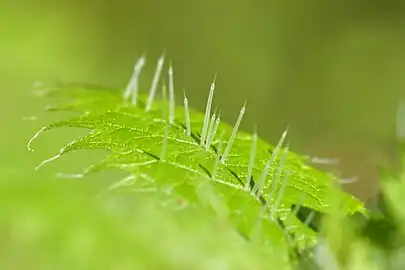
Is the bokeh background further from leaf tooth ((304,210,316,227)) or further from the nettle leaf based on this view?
leaf tooth ((304,210,316,227))

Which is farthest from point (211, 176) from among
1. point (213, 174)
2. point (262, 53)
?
point (262, 53)

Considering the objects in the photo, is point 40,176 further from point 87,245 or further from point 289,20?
point 289,20

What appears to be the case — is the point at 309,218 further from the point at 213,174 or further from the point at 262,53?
the point at 262,53

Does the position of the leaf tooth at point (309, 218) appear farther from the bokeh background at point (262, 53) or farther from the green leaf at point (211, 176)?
the bokeh background at point (262, 53)

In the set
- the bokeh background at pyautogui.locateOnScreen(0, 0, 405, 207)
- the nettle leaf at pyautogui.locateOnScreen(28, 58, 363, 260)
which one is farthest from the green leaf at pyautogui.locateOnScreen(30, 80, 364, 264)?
the bokeh background at pyautogui.locateOnScreen(0, 0, 405, 207)

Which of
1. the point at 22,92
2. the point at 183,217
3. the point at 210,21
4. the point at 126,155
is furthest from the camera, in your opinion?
the point at 210,21

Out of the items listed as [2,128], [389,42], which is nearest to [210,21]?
[389,42]

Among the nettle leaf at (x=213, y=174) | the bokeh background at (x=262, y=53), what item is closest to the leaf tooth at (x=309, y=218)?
the nettle leaf at (x=213, y=174)
